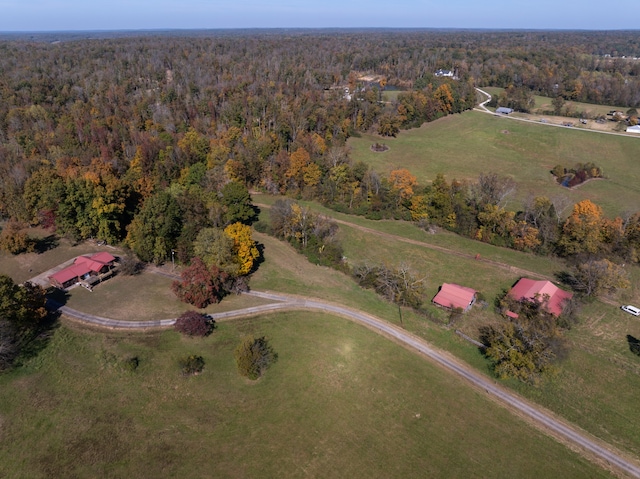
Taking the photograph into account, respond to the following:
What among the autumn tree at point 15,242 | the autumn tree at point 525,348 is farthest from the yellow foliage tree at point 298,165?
the autumn tree at point 525,348

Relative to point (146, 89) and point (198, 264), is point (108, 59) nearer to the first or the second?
point (146, 89)

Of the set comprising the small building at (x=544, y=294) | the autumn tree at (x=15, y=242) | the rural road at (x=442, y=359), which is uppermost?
the autumn tree at (x=15, y=242)

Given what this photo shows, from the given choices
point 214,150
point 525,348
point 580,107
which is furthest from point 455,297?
point 580,107

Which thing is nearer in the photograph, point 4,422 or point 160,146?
point 4,422

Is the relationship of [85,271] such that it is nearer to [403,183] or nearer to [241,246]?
[241,246]

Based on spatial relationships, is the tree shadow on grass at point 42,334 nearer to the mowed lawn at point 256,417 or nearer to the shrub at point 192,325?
the mowed lawn at point 256,417

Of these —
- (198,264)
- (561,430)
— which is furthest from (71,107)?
(561,430)

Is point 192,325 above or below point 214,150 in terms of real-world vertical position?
below
